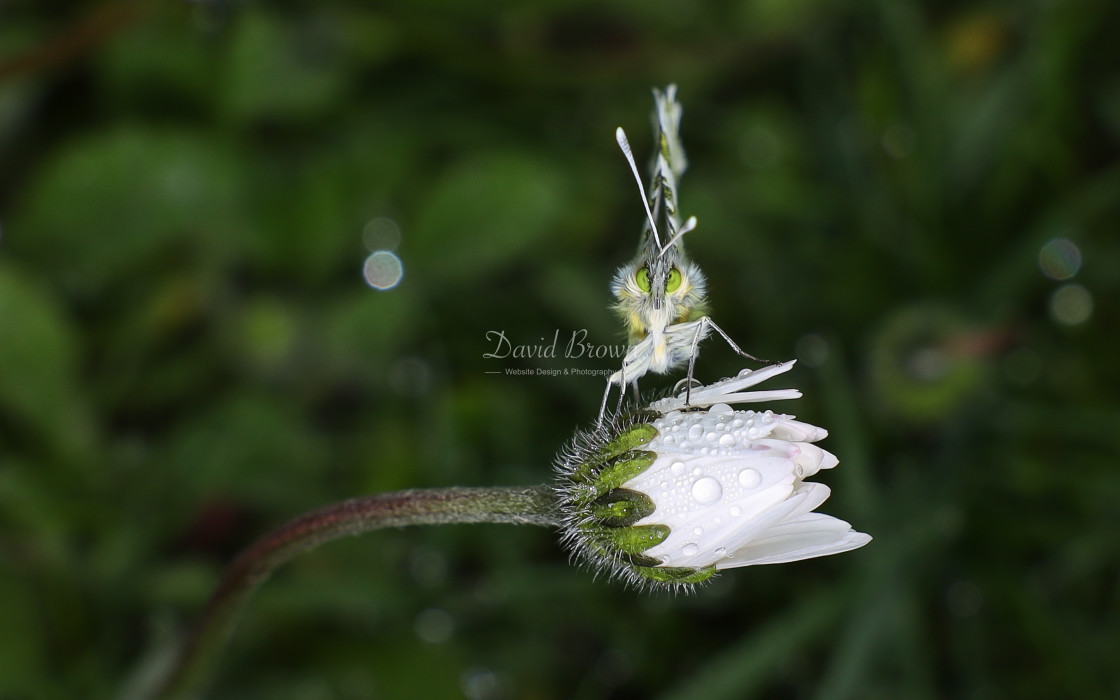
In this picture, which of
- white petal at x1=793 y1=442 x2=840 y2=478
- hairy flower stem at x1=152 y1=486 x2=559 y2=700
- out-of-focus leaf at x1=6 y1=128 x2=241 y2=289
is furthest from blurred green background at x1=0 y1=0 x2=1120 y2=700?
white petal at x1=793 y1=442 x2=840 y2=478

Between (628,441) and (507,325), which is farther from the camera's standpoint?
(507,325)

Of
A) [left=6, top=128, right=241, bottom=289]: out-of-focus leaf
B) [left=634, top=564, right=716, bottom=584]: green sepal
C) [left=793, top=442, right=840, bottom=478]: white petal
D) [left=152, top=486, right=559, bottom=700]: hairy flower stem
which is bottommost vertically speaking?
[left=634, top=564, right=716, bottom=584]: green sepal

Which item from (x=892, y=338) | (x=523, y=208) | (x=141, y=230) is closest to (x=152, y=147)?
(x=141, y=230)

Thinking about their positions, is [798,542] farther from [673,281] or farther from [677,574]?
[673,281]

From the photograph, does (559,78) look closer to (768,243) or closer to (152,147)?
(768,243)

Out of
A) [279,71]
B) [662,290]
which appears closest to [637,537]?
[662,290]

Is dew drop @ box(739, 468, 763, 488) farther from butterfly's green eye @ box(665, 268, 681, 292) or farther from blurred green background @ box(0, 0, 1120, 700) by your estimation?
blurred green background @ box(0, 0, 1120, 700)
